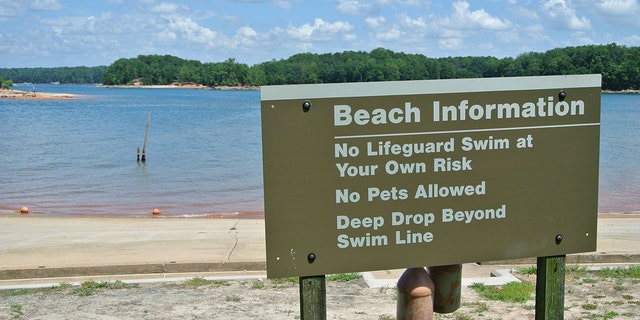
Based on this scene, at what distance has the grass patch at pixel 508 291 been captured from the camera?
638cm

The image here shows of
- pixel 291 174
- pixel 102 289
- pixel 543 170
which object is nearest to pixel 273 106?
pixel 291 174

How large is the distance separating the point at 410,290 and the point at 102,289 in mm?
4070

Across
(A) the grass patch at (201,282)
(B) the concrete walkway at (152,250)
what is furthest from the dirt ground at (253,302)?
(B) the concrete walkway at (152,250)

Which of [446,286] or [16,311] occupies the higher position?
[446,286]

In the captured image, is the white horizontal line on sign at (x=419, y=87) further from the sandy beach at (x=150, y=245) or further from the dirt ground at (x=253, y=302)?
the sandy beach at (x=150, y=245)

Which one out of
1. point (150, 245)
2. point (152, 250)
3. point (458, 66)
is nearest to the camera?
point (152, 250)

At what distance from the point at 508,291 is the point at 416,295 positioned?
310cm

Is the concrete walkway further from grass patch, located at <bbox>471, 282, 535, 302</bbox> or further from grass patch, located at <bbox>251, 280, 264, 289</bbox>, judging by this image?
grass patch, located at <bbox>471, 282, 535, 302</bbox>

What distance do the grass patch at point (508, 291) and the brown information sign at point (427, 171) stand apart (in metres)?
2.61

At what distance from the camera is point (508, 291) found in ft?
21.6

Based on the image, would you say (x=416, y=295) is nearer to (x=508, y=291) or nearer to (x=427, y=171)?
(x=427, y=171)

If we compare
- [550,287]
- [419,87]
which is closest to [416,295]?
[550,287]

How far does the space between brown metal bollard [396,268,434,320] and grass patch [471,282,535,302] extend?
279cm

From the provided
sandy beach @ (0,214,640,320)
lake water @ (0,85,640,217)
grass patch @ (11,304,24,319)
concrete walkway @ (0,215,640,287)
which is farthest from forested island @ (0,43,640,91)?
grass patch @ (11,304,24,319)
